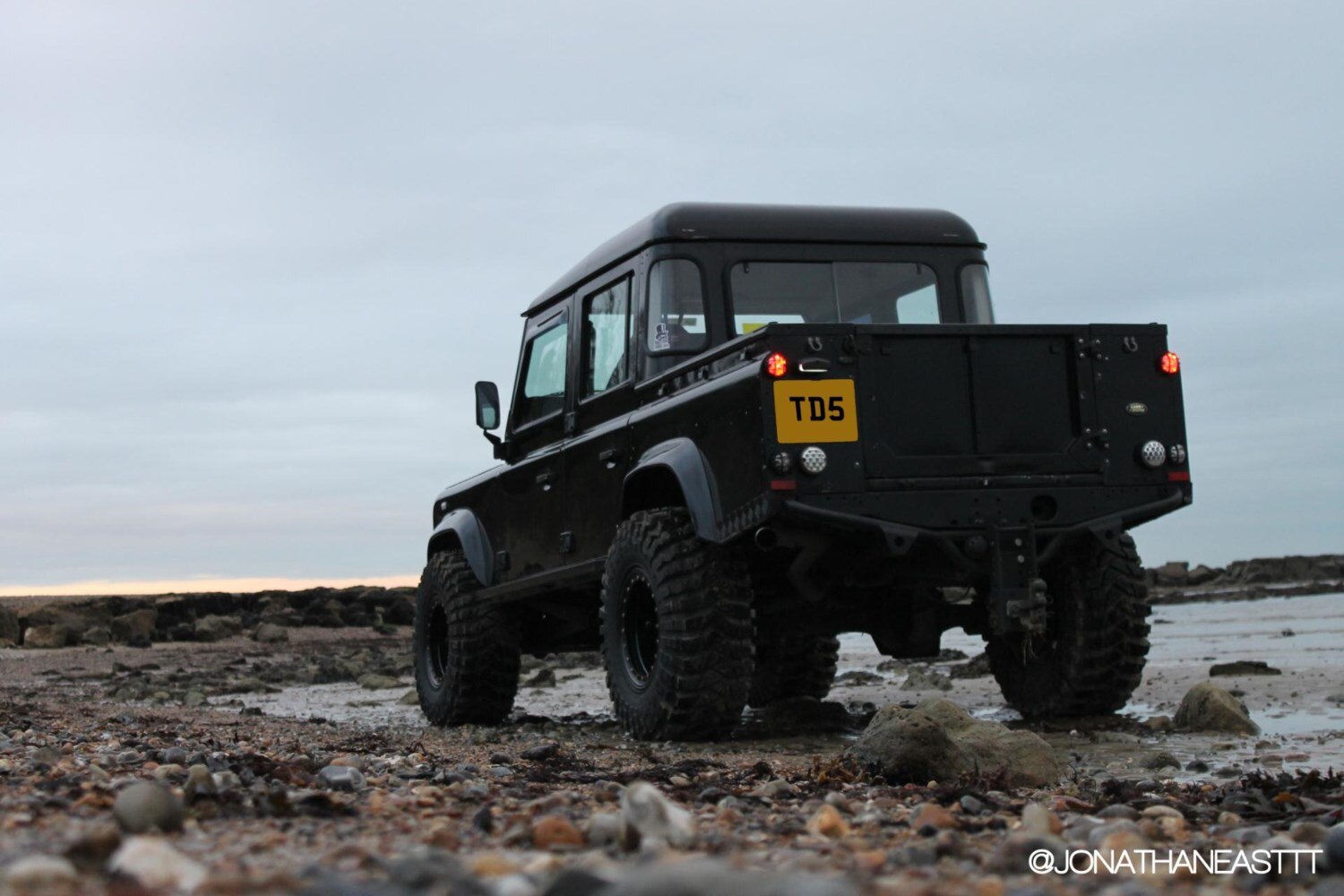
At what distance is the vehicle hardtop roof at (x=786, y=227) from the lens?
325 inches

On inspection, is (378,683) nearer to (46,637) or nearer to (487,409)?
(487,409)

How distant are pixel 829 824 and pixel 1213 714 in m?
4.35

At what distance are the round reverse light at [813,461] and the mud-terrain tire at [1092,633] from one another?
5.25 feet

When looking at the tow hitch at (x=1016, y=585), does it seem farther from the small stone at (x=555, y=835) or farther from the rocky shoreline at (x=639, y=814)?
the small stone at (x=555, y=835)

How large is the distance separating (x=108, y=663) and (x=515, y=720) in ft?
45.1

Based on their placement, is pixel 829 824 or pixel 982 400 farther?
pixel 982 400

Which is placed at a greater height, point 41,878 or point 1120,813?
point 41,878

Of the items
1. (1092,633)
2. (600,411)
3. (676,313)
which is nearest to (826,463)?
(676,313)

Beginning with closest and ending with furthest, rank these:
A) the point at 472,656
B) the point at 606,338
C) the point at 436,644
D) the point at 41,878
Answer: the point at 41,878 → the point at 606,338 → the point at 472,656 → the point at 436,644

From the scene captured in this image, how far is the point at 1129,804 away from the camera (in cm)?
467

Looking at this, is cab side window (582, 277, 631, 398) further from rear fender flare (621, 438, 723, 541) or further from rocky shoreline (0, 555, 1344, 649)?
rocky shoreline (0, 555, 1344, 649)

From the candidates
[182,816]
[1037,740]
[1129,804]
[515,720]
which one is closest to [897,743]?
[1037,740]

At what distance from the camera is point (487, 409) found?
9.98 m

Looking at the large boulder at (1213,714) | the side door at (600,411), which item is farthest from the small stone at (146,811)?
the large boulder at (1213,714)
